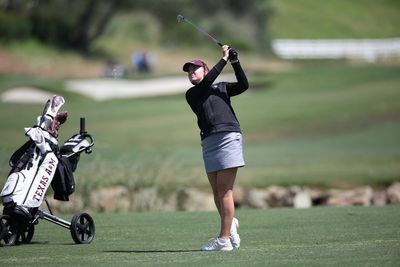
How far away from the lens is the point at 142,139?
1202 inches

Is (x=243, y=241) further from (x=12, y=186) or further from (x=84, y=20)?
(x=84, y=20)

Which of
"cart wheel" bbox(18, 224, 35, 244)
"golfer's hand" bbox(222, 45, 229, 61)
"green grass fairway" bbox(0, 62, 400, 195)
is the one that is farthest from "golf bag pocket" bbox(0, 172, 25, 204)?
"green grass fairway" bbox(0, 62, 400, 195)

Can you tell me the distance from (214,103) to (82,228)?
7.27 ft

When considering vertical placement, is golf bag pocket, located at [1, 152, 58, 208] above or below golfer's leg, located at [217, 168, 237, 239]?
above

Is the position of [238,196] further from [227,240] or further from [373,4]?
[373,4]

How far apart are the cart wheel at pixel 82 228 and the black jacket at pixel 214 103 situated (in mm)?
1851

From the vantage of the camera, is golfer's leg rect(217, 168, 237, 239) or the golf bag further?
the golf bag

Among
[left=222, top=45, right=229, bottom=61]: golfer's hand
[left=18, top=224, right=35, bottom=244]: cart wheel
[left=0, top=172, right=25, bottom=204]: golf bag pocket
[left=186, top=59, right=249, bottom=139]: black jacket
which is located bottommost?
[left=18, top=224, right=35, bottom=244]: cart wheel

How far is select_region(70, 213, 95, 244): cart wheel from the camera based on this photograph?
11.8 m

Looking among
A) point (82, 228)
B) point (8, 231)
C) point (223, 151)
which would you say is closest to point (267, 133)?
point (82, 228)

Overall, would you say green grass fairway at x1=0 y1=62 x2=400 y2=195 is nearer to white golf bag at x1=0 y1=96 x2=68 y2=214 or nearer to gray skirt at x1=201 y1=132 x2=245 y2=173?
white golf bag at x1=0 y1=96 x2=68 y2=214

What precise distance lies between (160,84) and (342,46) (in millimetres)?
36227

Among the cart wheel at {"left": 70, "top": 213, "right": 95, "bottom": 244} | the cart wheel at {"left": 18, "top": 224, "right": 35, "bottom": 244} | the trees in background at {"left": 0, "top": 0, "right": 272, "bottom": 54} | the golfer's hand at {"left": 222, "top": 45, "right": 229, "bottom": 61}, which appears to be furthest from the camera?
the trees in background at {"left": 0, "top": 0, "right": 272, "bottom": 54}

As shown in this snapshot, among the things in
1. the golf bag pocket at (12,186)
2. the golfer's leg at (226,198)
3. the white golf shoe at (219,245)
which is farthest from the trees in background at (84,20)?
the white golf shoe at (219,245)
